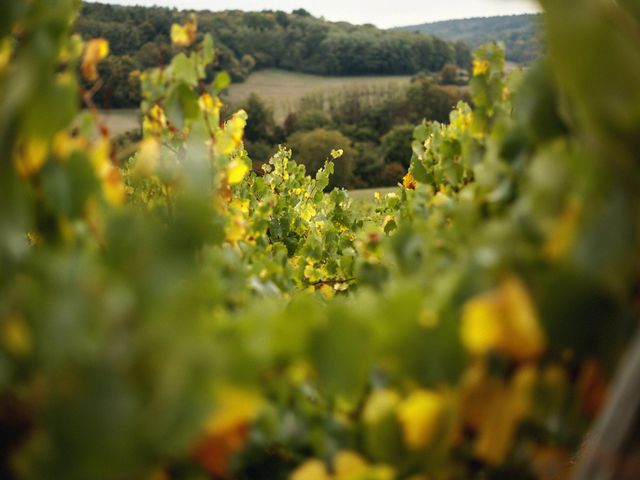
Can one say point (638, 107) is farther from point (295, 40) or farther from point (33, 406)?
point (295, 40)

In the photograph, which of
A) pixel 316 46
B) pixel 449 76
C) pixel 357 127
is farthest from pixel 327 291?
pixel 316 46

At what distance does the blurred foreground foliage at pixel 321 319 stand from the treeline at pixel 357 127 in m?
33.1

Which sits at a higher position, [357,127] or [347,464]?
[347,464]

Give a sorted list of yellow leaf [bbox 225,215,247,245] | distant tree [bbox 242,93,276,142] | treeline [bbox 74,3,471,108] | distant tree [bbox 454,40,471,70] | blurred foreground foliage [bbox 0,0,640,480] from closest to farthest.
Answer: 1. blurred foreground foliage [bbox 0,0,640,480]
2. yellow leaf [bbox 225,215,247,245]
3. distant tree [bbox 242,93,276,142]
4. treeline [bbox 74,3,471,108]
5. distant tree [bbox 454,40,471,70]

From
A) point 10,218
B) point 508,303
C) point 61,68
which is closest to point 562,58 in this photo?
point 508,303

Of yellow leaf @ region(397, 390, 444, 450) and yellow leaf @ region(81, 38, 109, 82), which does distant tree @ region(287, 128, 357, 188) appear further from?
yellow leaf @ region(397, 390, 444, 450)

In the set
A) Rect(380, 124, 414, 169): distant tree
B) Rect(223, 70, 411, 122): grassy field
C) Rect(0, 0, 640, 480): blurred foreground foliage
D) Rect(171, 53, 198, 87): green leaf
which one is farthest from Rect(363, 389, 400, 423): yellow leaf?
Rect(223, 70, 411, 122): grassy field

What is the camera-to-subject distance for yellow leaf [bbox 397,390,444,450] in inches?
31.7

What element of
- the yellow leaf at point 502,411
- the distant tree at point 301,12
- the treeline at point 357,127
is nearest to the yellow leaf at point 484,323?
the yellow leaf at point 502,411

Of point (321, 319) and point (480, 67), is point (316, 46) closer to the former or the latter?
point (480, 67)

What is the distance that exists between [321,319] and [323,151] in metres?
36.6

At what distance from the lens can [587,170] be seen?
29.4 inches

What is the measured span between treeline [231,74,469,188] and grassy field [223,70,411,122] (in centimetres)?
144

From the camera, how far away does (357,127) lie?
4631 cm
